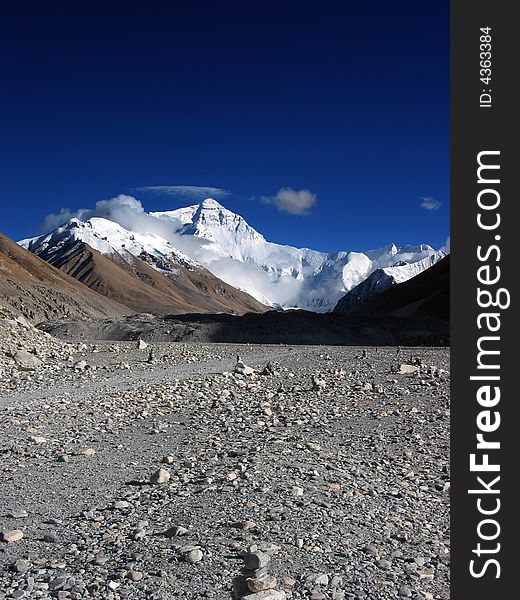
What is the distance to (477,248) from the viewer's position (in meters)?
5.71

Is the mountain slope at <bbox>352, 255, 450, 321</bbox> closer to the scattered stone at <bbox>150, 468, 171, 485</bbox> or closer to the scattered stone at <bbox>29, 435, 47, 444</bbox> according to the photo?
the scattered stone at <bbox>29, 435, 47, 444</bbox>

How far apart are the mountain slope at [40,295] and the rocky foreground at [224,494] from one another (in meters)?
86.2

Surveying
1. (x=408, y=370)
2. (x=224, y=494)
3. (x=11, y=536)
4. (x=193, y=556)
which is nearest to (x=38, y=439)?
(x=11, y=536)

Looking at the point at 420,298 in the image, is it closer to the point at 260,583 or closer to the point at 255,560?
the point at 255,560

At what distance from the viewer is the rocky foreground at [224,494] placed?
5.64 metres

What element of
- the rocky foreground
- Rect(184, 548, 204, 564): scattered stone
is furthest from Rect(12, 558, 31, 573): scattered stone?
Rect(184, 548, 204, 564): scattered stone

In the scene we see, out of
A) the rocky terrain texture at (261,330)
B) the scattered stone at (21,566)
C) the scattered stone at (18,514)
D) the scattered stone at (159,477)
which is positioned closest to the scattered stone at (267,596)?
the scattered stone at (21,566)

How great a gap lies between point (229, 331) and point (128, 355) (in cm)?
2363

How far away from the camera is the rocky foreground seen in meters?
5.64

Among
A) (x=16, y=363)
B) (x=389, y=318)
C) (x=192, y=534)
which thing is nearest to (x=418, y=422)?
(x=192, y=534)

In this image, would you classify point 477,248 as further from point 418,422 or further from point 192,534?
point 418,422

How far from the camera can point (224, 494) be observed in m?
7.99

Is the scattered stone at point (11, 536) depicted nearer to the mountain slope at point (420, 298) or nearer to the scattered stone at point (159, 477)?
the scattered stone at point (159, 477)

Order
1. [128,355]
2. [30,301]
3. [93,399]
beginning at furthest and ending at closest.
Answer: [30,301], [128,355], [93,399]
